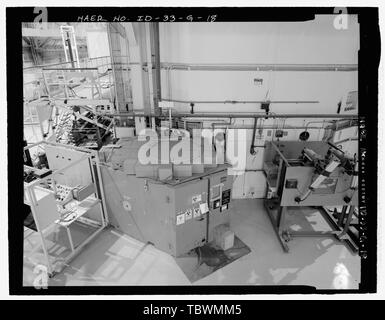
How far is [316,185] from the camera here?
399 centimetres

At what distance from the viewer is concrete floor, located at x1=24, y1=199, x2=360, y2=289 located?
12.6 feet

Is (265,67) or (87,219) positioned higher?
(265,67)

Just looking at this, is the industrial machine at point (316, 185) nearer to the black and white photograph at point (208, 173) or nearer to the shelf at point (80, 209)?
the black and white photograph at point (208, 173)

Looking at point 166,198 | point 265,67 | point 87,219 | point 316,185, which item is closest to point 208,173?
point 166,198

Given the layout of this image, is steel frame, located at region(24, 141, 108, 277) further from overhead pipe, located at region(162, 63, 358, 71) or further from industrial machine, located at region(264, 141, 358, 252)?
industrial machine, located at region(264, 141, 358, 252)

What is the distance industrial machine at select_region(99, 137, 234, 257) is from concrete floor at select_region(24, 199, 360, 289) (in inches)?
11.2

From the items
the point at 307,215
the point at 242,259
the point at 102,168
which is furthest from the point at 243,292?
the point at 102,168

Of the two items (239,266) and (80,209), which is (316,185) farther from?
(80,209)

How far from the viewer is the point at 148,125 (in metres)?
5.06

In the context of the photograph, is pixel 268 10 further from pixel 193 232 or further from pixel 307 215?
pixel 307 215

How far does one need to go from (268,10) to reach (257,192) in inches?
154

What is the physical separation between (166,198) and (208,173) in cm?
69

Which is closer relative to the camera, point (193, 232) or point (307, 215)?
point (193, 232)

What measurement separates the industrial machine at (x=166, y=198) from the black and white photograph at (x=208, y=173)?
0.07 feet
